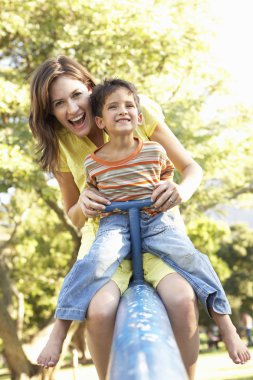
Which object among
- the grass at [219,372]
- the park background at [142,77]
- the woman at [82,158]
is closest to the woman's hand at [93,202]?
the woman at [82,158]

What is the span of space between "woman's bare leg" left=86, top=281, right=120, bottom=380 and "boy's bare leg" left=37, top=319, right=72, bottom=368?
0.40ft

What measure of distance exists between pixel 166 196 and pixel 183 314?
60cm

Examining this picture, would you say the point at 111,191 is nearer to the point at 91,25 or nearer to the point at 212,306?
the point at 212,306

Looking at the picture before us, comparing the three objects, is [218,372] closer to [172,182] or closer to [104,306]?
[172,182]

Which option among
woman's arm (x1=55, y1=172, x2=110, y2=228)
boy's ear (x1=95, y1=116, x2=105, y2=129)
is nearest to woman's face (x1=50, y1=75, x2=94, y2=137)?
boy's ear (x1=95, y1=116, x2=105, y2=129)

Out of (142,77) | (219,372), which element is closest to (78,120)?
(142,77)

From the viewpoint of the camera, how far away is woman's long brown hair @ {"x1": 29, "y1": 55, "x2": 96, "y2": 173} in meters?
3.51

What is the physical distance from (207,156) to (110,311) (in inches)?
456

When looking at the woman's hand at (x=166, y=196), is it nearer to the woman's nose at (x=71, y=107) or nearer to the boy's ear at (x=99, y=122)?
the boy's ear at (x=99, y=122)

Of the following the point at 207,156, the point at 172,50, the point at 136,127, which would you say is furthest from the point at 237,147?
the point at 136,127

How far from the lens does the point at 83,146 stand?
3.66 m

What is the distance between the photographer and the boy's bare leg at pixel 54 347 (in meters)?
2.77

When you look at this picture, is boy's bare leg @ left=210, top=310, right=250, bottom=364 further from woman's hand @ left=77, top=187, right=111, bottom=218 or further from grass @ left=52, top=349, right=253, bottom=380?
grass @ left=52, top=349, right=253, bottom=380

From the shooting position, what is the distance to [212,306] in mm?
2773
